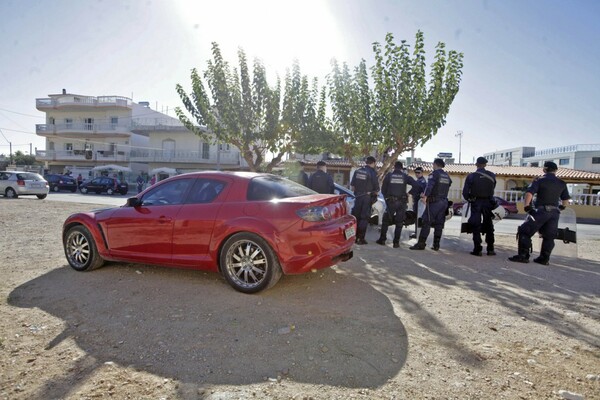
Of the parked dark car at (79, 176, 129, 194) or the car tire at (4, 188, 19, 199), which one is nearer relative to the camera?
the car tire at (4, 188, 19, 199)

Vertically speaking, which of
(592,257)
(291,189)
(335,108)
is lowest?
(592,257)

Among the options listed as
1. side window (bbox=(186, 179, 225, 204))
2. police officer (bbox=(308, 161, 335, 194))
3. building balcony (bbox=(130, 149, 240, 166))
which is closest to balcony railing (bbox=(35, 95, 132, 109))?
building balcony (bbox=(130, 149, 240, 166))

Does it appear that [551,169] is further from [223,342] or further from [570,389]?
[223,342]

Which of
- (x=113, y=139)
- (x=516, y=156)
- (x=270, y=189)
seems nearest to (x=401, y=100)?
(x=270, y=189)

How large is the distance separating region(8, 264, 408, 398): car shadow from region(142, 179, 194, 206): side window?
3.25 feet

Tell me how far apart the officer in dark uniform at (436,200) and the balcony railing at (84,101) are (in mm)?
45574

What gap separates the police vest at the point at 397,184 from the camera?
26.0 feet

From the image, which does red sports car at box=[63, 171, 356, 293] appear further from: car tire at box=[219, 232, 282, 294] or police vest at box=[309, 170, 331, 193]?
police vest at box=[309, 170, 331, 193]

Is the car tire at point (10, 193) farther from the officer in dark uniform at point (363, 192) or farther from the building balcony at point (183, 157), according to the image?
the building balcony at point (183, 157)

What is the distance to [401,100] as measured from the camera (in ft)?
40.4

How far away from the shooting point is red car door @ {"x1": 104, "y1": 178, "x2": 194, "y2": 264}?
Answer: 4637 millimetres

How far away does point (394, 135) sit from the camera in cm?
1272

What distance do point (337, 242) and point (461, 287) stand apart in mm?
1858

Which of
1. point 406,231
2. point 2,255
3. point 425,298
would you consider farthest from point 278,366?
point 406,231
